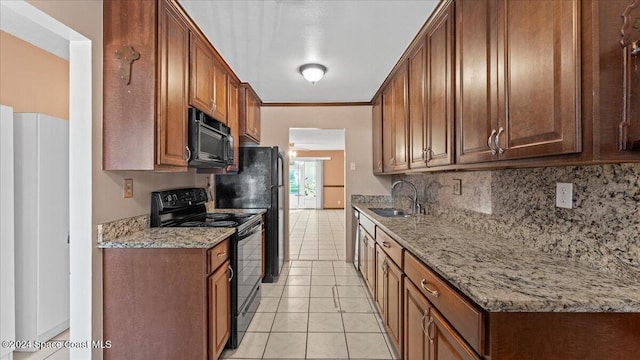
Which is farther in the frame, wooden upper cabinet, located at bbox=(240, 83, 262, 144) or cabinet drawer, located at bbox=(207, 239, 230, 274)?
wooden upper cabinet, located at bbox=(240, 83, 262, 144)

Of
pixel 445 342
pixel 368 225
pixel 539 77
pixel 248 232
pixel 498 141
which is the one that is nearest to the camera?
pixel 539 77

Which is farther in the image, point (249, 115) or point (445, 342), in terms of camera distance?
point (249, 115)

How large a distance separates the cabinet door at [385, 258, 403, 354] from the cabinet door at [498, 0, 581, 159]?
3.34 feet

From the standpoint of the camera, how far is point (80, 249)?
157 centimetres

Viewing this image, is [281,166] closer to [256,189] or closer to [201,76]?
[256,189]

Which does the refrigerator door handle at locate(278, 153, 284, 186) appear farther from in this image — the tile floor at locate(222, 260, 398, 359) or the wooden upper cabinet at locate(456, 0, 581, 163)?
the wooden upper cabinet at locate(456, 0, 581, 163)

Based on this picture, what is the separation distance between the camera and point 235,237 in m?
2.11

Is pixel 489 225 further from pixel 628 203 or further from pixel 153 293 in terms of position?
pixel 153 293

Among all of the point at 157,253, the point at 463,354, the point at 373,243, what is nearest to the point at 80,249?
the point at 157,253

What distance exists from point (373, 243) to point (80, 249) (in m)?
2.13

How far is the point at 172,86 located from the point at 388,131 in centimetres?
222

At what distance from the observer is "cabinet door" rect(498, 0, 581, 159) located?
89 centimetres

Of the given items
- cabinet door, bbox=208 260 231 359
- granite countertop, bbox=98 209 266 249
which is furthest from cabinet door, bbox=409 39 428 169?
cabinet door, bbox=208 260 231 359

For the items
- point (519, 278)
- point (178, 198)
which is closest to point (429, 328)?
point (519, 278)
